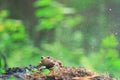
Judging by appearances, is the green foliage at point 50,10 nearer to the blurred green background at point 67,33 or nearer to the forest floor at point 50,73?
the blurred green background at point 67,33

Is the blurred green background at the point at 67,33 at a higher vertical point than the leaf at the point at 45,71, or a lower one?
higher

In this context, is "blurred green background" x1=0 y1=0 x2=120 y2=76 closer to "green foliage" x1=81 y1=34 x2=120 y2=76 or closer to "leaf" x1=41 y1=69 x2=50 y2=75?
"green foliage" x1=81 y1=34 x2=120 y2=76

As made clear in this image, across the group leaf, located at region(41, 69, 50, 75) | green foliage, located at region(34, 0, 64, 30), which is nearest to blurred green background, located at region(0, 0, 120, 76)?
green foliage, located at region(34, 0, 64, 30)

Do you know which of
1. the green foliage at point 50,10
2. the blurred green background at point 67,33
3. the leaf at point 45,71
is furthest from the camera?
the leaf at point 45,71

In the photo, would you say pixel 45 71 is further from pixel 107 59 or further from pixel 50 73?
pixel 107 59

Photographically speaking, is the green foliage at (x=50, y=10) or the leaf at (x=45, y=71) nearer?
the green foliage at (x=50, y=10)

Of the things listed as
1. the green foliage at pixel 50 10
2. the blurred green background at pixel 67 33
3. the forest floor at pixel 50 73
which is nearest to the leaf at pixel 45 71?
the forest floor at pixel 50 73
